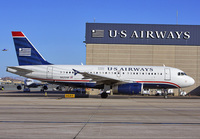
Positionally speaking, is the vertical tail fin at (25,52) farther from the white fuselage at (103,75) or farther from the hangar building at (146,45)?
the hangar building at (146,45)

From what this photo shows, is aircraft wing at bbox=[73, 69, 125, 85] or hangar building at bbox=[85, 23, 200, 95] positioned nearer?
aircraft wing at bbox=[73, 69, 125, 85]

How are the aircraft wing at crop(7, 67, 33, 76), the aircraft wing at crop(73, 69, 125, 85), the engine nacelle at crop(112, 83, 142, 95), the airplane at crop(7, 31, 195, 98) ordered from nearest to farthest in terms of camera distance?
the engine nacelle at crop(112, 83, 142, 95)
the aircraft wing at crop(73, 69, 125, 85)
the aircraft wing at crop(7, 67, 33, 76)
the airplane at crop(7, 31, 195, 98)

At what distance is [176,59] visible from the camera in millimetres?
55656

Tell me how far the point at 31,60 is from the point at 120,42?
25.6 metres

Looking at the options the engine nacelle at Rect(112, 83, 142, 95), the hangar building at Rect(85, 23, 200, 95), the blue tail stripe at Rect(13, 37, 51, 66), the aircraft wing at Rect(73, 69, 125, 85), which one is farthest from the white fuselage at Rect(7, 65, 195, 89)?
the hangar building at Rect(85, 23, 200, 95)

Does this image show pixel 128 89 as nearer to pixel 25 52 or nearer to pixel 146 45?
pixel 25 52

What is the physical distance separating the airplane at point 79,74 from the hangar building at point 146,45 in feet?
70.2

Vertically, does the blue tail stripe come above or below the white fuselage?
above

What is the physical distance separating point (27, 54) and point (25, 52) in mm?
393

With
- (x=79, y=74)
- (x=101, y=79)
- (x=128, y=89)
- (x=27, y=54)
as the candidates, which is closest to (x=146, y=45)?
(x=79, y=74)

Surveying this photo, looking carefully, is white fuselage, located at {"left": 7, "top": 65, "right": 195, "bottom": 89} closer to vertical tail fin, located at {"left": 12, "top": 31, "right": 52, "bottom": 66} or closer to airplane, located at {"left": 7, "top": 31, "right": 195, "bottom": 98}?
airplane, located at {"left": 7, "top": 31, "right": 195, "bottom": 98}

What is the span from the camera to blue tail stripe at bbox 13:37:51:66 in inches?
1312

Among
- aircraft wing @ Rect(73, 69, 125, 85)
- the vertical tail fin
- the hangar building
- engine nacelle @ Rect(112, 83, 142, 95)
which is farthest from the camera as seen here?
the hangar building

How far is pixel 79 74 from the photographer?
105ft
